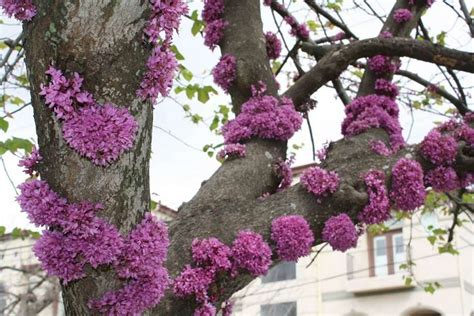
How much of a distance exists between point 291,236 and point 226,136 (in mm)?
871

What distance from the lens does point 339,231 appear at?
2625 millimetres

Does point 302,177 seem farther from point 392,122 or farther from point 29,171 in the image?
point 29,171

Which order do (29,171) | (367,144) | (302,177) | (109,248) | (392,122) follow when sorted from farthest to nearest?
(392,122)
(367,144)
(302,177)
(29,171)
(109,248)

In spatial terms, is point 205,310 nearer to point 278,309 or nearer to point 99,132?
point 99,132

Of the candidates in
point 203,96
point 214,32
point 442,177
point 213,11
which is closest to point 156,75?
point 442,177

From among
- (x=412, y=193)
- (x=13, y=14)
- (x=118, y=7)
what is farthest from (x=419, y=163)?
(x=13, y=14)

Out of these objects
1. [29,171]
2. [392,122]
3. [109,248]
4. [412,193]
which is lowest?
[109,248]

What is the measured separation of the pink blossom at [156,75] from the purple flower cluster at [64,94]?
0.18 meters

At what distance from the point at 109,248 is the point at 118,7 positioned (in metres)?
0.71

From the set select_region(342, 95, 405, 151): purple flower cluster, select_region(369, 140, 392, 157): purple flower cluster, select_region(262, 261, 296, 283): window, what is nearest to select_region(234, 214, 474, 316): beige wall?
select_region(262, 261, 296, 283): window

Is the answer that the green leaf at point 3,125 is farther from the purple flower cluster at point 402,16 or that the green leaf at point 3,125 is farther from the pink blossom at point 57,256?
the purple flower cluster at point 402,16

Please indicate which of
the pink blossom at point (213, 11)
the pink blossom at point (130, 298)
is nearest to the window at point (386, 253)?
the pink blossom at point (213, 11)

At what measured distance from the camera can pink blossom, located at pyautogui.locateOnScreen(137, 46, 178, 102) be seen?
1.80m

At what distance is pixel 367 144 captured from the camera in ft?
10.2
